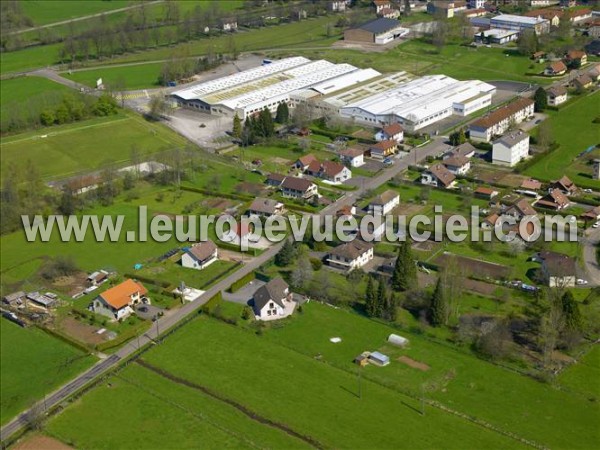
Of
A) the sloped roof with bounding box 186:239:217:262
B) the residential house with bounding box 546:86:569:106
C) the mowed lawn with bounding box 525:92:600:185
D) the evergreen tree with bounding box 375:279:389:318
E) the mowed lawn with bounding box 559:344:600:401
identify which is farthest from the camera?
the residential house with bounding box 546:86:569:106

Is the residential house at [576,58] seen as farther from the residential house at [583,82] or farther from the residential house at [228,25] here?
the residential house at [228,25]

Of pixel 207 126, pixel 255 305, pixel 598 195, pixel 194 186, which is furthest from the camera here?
pixel 207 126

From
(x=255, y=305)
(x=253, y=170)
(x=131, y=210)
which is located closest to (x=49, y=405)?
(x=255, y=305)

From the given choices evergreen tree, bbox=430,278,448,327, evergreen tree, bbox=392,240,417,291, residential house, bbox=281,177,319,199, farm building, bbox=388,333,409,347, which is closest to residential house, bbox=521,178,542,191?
residential house, bbox=281,177,319,199

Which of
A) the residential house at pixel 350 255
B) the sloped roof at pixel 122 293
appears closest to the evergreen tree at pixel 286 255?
the residential house at pixel 350 255

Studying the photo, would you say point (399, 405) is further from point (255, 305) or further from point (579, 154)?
point (579, 154)

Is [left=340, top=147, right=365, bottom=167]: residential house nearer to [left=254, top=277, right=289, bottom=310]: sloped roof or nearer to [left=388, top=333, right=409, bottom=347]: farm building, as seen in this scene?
[left=254, top=277, right=289, bottom=310]: sloped roof
